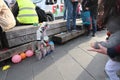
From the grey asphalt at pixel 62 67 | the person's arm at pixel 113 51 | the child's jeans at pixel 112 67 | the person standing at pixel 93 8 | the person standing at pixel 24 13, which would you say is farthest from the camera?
the person standing at pixel 93 8

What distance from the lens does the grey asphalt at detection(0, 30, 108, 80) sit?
3402mm

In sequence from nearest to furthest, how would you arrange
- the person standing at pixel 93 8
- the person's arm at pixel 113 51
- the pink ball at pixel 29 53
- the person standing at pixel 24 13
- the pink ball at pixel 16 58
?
1. the person's arm at pixel 113 51
2. the pink ball at pixel 16 58
3. the pink ball at pixel 29 53
4. the person standing at pixel 24 13
5. the person standing at pixel 93 8

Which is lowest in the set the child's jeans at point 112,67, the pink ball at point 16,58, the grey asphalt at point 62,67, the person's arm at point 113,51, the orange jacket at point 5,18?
the grey asphalt at point 62,67

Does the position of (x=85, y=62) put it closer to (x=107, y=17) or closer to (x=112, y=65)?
(x=112, y=65)

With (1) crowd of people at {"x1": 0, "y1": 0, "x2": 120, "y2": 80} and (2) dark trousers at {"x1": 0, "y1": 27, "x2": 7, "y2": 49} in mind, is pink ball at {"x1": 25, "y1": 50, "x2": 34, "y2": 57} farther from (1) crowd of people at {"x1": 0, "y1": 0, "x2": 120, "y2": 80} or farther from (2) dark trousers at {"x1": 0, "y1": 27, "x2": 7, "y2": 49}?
(1) crowd of people at {"x1": 0, "y1": 0, "x2": 120, "y2": 80}

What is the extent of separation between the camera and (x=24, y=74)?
356 cm

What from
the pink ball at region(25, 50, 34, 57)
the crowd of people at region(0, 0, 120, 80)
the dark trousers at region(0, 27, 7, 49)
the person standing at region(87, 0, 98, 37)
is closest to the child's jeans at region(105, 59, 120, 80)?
the crowd of people at region(0, 0, 120, 80)

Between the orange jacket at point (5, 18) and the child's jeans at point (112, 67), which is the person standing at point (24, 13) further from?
the child's jeans at point (112, 67)

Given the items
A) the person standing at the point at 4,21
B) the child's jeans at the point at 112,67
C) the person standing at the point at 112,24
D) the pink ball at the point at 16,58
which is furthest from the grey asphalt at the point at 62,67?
the person standing at the point at 112,24

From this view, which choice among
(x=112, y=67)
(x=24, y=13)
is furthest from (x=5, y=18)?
(x=112, y=67)

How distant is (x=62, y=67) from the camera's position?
151 inches

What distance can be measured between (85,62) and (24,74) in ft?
4.56

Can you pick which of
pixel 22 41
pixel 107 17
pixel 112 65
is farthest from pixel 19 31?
pixel 107 17

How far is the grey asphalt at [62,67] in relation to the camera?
3.40 metres
